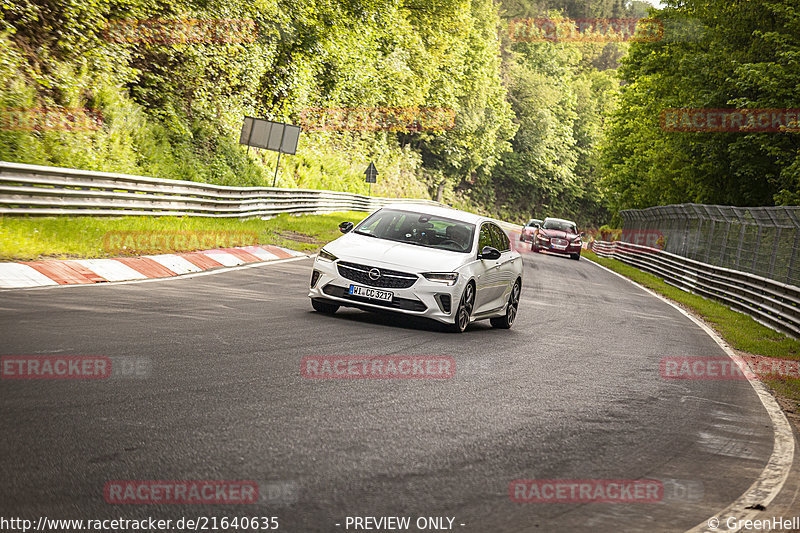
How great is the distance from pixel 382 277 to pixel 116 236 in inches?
271

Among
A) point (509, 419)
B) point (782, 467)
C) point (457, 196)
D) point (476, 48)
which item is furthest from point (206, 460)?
point (457, 196)

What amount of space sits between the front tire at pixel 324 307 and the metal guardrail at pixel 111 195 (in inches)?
220

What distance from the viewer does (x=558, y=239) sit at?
40125 mm

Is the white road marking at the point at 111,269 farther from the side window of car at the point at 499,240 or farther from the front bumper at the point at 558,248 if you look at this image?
the front bumper at the point at 558,248

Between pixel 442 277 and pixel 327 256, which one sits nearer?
pixel 442 277

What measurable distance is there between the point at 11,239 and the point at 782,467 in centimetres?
1064

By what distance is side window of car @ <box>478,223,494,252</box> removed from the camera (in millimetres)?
11770

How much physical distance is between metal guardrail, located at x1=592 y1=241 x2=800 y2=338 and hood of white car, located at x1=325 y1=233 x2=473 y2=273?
8306 millimetres

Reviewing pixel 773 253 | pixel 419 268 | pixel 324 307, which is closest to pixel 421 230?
pixel 419 268

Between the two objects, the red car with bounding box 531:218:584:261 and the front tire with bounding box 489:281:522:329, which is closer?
the front tire with bounding box 489:281:522:329

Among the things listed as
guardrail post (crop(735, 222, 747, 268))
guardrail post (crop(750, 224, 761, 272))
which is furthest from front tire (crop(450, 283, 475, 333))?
guardrail post (crop(735, 222, 747, 268))

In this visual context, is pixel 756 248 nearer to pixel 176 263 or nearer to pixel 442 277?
pixel 442 277

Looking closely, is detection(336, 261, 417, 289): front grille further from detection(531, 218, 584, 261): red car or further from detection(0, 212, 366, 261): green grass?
detection(531, 218, 584, 261): red car

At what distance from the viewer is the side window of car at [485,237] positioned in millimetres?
11770
